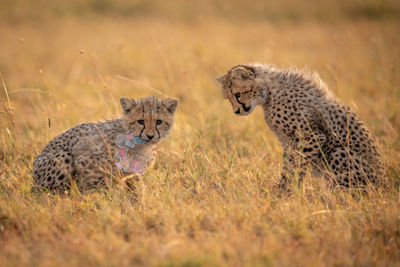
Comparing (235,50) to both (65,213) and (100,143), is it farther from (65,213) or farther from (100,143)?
(65,213)

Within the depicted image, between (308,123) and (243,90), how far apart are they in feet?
2.38

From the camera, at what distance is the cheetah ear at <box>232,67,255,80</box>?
397cm

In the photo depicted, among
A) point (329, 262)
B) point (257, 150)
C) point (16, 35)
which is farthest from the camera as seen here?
point (16, 35)

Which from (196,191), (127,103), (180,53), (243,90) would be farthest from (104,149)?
(180,53)

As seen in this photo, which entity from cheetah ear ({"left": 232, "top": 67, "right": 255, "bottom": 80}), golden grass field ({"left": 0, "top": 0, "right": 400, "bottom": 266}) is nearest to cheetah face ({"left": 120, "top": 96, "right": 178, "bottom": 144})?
golden grass field ({"left": 0, "top": 0, "right": 400, "bottom": 266})

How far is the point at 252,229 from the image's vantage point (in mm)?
2914

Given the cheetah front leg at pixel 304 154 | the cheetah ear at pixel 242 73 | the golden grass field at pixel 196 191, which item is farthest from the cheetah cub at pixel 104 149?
the cheetah front leg at pixel 304 154

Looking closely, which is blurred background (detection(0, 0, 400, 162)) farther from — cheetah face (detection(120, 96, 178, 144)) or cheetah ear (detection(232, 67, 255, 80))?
cheetah ear (detection(232, 67, 255, 80))

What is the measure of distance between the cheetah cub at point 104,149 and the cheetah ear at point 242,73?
0.66 m

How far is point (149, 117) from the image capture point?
151 inches

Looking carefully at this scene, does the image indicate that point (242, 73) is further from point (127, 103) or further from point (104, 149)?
point (104, 149)

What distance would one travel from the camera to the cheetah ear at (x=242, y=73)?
3.97 m

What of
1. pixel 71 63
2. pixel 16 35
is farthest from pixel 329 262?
pixel 16 35

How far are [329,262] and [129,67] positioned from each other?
7852 mm
